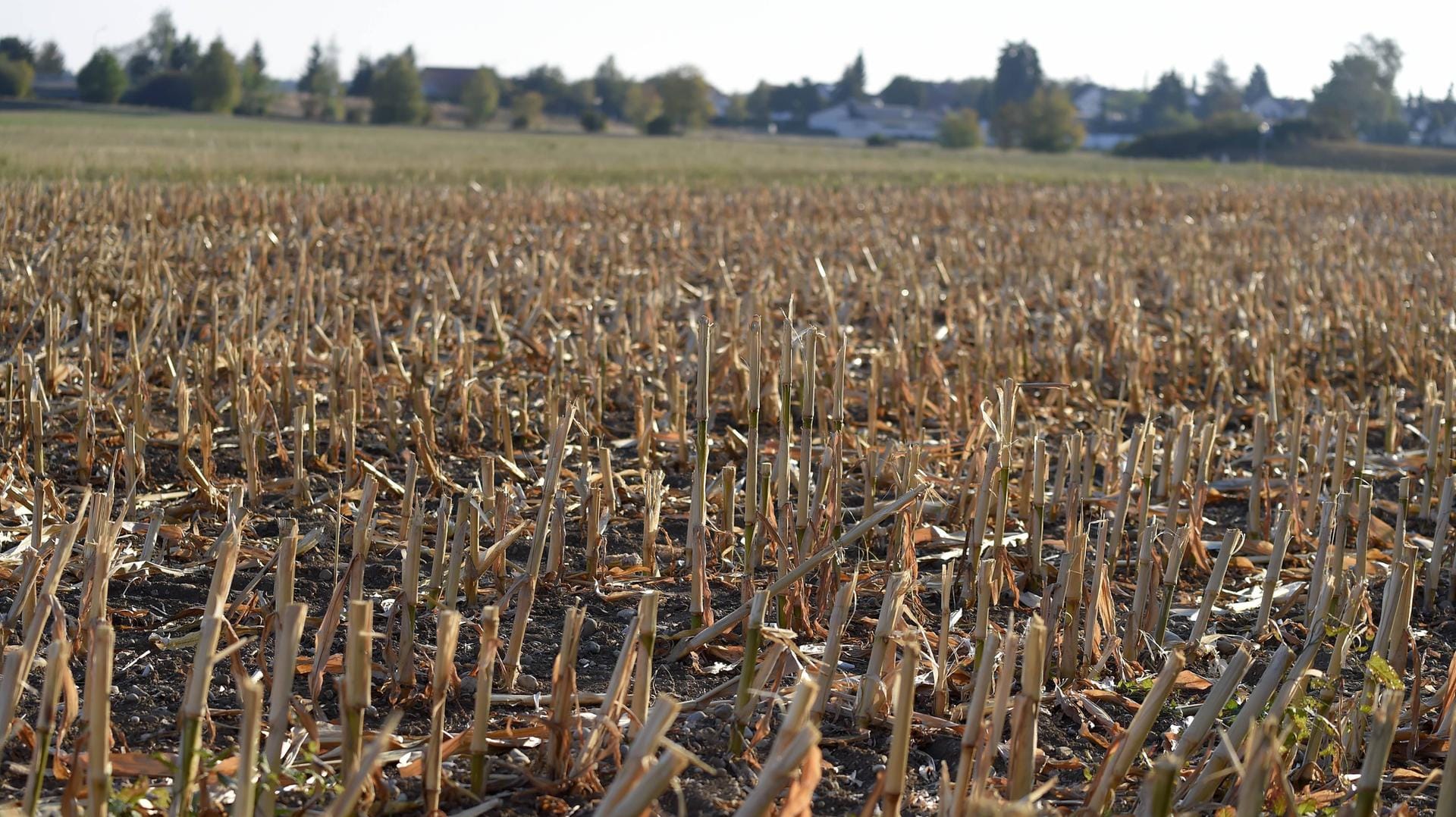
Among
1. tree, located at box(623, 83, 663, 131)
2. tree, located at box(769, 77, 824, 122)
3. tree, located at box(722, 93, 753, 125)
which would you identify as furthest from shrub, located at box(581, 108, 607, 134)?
tree, located at box(769, 77, 824, 122)

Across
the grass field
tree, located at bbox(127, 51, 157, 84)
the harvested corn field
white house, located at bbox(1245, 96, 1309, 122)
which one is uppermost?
white house, located at bbox(1245, 96, 1309, 122)

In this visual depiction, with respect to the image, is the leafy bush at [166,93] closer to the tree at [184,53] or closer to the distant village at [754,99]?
the distant village at [754,99]

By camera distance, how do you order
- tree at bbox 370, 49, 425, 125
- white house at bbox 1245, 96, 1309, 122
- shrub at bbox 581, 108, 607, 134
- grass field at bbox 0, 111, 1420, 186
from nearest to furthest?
grass field at bbox 0, 111, 1420, 186 → shrub at bbox 581, 108, 607, 134 → tree at bbox 370, 49, 425, 125 → white house at bbox 1245, 96, 1309, 122

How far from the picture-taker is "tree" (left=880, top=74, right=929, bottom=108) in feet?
449

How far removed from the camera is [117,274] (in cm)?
918

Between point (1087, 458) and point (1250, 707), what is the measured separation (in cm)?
195

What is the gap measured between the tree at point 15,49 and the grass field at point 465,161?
105 ft

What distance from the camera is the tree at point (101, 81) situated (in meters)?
79.6

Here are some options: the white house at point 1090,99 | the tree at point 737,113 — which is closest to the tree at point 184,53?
the tree at point 737,113

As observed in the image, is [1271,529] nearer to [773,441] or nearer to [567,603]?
[773,441]

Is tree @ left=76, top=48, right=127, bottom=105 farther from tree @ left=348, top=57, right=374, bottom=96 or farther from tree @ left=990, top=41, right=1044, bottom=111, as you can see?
tree @ left=990, top=41, right=1044, bottom=111

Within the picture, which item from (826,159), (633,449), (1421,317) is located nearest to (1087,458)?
(633,449)

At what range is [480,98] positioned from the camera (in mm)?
84375

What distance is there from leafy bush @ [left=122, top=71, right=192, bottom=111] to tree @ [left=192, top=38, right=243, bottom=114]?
95.6 inches
